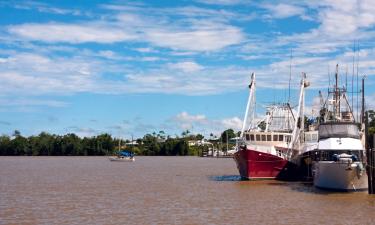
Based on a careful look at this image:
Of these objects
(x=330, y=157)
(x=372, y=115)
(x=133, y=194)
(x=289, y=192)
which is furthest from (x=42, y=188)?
(x=372, y=115)

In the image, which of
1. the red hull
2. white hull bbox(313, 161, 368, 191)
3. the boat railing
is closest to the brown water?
white hull bbox(313, 161, 368, 191)

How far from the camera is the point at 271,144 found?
6419cm

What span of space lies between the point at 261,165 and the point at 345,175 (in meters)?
15.8

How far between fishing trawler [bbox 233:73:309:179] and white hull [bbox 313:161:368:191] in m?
13.3

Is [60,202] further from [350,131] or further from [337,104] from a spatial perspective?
[337,104]

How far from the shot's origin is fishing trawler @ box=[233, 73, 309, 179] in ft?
198

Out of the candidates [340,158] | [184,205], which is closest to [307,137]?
[340,158]

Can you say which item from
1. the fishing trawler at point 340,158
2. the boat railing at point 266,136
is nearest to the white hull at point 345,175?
the fishing trawler at point 340,158

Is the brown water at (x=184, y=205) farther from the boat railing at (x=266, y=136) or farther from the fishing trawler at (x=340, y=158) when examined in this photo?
the boat railing at (x=266, y=136)

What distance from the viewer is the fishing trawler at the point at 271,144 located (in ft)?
198

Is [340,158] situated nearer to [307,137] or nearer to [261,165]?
[261,165]

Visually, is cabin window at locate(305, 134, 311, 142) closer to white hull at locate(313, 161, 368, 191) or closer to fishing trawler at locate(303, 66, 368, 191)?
fishing trawler at locate(303, 66, 368, 191)

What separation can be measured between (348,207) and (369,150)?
6996 millimetres

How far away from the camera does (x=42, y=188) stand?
54.3m
